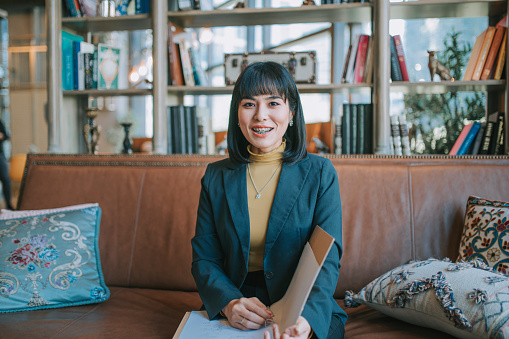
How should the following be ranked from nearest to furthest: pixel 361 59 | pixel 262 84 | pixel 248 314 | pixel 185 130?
1. pixel 248 314
2. pixel 262 84
3. pixel 361 59
4. pixel 185 130

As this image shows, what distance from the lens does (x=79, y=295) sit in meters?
1.43

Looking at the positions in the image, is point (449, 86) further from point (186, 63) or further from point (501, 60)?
point (186, 63)

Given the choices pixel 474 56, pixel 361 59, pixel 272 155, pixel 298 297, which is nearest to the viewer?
pixel 298 297

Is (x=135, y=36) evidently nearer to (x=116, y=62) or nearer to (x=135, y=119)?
(x=135, y=119)

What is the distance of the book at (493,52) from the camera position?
2.00m

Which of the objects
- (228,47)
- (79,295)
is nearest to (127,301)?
(79,295)

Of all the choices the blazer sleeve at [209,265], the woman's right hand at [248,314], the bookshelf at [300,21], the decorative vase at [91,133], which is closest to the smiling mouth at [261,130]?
the blazer sleeve at [209,265]

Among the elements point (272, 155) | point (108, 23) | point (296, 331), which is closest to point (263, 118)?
point (272, 155)

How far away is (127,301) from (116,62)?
5.13 ft

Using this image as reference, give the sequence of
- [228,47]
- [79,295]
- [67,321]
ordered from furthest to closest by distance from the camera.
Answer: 1. [228,47]
2. [79,295]
3. [67,321]

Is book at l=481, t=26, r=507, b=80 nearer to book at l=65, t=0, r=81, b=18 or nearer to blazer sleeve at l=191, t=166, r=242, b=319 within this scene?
blazer sleeve at l=191, t=166, r=242, b=319

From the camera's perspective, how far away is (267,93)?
1.13 m

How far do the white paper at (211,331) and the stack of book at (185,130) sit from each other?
4.31 ft

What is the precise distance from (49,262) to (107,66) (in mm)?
1395
